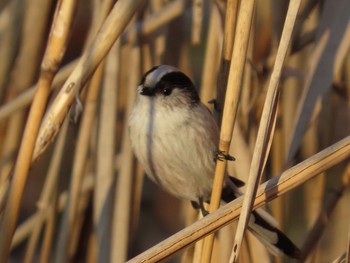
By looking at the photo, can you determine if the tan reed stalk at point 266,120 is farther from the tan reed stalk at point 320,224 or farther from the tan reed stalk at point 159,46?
the tan reed stalk at point 159,46

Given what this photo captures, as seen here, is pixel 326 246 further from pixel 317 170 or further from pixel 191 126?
pixel 317 170

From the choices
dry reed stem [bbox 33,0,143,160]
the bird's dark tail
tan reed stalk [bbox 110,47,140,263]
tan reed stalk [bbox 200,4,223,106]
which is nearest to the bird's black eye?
tan reed stalk [bbox 200,4,223,106]

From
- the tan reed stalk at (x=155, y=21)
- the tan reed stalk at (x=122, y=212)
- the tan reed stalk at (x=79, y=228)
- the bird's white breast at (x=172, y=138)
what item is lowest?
the tan reed stalk at (x=79, y=228)

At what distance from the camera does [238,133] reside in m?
1.62

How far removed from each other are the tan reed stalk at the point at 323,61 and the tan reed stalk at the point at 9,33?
0.71m

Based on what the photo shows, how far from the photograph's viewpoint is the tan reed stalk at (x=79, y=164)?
67.8 inches

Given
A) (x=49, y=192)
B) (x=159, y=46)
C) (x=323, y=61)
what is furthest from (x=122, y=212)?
(x=323, y=61)

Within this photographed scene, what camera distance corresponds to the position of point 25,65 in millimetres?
1854

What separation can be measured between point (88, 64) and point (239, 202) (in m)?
0.32

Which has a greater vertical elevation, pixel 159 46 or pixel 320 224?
pixel 159 46

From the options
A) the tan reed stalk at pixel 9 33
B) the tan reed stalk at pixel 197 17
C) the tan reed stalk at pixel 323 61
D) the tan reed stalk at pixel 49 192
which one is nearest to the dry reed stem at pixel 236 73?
the tan reed stalk at pixel 323 61

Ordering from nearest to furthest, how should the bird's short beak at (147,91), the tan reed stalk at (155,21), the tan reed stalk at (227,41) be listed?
1. the tan reed stalk at (227,41)
2. the bird's short beak at (147,91)
3. the tan reed stalk at (155,21)

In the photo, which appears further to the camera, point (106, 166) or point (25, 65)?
point (25, 65)

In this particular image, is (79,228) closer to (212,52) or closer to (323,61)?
(212,52)
